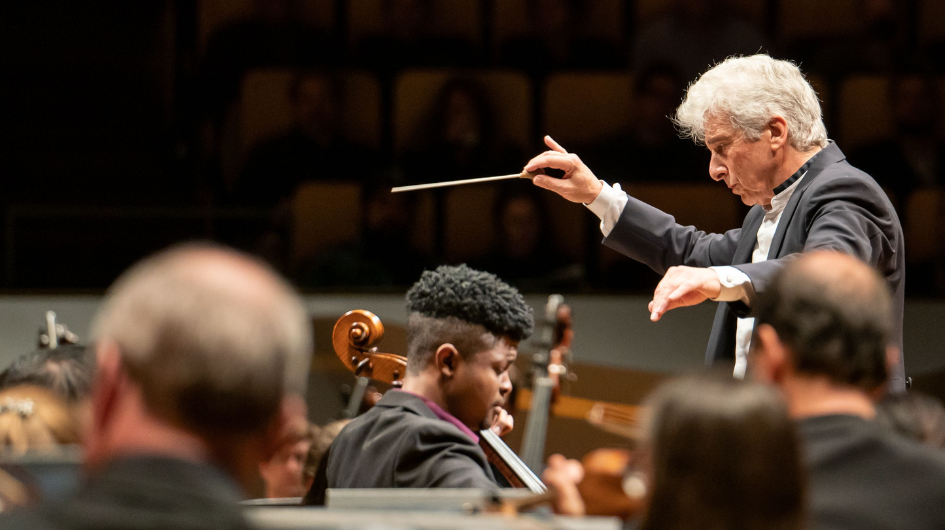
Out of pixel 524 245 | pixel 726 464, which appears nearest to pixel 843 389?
pixel 726 464

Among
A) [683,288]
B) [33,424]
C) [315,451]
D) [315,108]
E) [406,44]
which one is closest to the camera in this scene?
[33,424]

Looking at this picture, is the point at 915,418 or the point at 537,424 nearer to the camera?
the point at 915,418

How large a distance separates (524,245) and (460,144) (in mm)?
496

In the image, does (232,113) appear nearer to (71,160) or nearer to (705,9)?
(71,160)

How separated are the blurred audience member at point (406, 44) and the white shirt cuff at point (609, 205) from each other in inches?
87.9

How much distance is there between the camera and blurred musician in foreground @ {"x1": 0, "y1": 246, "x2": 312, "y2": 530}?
0.84m

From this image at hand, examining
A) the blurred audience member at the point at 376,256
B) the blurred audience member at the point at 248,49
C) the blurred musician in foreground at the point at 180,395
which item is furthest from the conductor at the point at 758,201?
the blurred audience member at the point at 248,49

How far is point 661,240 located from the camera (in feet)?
7.73

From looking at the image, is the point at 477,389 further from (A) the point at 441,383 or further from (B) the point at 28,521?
(B) the point at 28,521

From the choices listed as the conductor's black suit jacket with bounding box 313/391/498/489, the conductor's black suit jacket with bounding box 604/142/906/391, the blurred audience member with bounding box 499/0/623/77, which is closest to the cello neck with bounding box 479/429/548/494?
the conductor's black suit jacket with bounding box 313/391/498/489

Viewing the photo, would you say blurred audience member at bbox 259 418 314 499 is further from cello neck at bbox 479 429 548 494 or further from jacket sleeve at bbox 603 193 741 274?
jacket sleeve at bbox 603 193 741 274

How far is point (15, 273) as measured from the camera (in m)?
3.97

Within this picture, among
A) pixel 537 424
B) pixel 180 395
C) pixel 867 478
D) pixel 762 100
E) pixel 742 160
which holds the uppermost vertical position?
pixel 762 100

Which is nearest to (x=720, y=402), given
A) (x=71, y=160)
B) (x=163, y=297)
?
(x=163, y=297)
